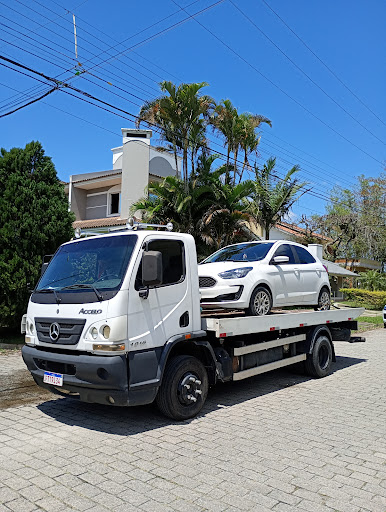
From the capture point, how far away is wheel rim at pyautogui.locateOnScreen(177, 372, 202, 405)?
566cm

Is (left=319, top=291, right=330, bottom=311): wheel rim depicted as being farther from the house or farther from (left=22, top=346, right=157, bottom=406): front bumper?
the house

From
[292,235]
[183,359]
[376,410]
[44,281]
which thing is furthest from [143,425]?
[292,235]

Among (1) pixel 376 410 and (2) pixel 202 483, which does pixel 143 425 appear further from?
(1) pixel 376 410

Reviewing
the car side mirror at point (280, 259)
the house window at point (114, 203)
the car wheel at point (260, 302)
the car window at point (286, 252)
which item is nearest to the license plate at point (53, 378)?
the car wheel at point (260, 302)

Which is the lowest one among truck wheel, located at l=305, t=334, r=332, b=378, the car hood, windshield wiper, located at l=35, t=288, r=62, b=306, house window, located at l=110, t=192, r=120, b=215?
truck wheel, located at l=305, t=334, r=332, b=378

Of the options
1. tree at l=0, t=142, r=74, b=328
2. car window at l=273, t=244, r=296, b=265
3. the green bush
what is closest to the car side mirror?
car window at l=273, t=244, r=296, b=265

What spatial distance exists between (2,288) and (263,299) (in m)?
6.42

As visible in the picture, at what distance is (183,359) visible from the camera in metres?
5.73

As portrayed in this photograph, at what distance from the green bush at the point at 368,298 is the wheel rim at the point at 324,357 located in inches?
887

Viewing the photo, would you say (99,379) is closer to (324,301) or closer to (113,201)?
(324,301)

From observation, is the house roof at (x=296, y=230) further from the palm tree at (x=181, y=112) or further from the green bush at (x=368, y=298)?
the palm tree at (x=181, y=112)

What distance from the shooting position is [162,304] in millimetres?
5566

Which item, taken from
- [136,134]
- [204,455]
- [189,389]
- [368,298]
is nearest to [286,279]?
[189,389]

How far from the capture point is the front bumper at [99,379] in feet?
16.2
